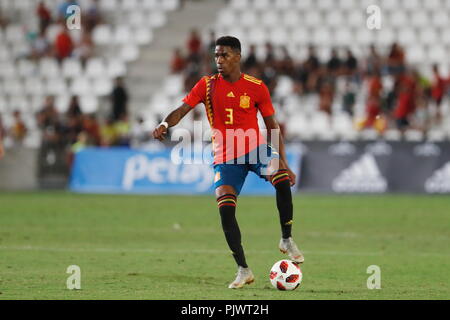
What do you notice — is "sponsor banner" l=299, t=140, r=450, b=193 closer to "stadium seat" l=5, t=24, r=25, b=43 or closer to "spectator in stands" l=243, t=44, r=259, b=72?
"spectator in stands" l=243, t=44, r=259, b=72

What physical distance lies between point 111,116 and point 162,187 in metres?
3.95

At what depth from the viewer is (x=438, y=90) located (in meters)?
26.4

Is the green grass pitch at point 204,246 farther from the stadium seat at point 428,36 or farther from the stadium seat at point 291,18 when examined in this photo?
the stadium seat at point 291,18

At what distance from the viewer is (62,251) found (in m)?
13.1

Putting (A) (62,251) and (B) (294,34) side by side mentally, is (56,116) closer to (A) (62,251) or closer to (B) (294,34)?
(B) (294,34)

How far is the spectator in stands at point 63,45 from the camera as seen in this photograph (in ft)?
104

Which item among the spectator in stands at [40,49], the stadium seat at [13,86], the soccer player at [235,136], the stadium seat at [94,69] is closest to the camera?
the soccer player at [235,136]

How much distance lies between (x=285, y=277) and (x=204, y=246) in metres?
4.37

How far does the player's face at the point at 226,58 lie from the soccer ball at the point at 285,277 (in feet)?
6.67

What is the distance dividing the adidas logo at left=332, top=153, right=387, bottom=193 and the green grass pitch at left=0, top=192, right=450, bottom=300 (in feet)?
3.05

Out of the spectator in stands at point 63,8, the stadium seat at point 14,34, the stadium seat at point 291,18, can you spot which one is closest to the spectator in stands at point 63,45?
the spectator in stands at point 63,8

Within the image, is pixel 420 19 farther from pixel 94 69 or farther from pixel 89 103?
pixel 89 103

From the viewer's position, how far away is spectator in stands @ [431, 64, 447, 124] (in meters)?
26.4

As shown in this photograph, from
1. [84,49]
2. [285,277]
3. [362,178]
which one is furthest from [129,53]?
[285,277]
